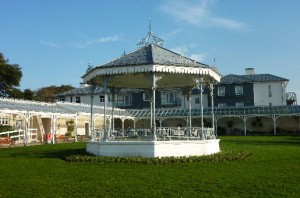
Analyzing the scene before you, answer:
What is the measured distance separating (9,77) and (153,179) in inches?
1733

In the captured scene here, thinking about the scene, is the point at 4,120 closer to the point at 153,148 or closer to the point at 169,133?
the point at 169,133

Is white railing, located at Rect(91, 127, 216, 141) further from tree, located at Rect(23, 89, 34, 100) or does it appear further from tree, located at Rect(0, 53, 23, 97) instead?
tree, located at Rect(23, 89, 34, 100)

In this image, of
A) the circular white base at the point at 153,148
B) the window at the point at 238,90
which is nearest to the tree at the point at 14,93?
the window at the point at 238,90

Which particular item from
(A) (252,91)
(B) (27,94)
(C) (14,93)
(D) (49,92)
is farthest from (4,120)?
(D) (49,92)

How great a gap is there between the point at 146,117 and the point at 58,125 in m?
13.9

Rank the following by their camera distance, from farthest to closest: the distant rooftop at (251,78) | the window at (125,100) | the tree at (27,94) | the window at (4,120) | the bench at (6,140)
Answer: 1. the window at (125,100)
2. the tree at (27,94)
3. the distant rooftop at (251,78)
4. the window at (4,120)
5. the bench at (6,140)

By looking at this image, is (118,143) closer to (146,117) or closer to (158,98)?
(146,117)

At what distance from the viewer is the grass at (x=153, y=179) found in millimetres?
7789

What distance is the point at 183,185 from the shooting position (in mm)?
8500

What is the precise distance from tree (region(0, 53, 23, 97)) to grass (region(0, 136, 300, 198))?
3805 centimetres

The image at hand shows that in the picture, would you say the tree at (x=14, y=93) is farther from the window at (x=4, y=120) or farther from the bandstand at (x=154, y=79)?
the bandstand at (x=154, y=79)

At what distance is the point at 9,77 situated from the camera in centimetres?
4831

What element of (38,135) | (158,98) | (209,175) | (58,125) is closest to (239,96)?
(158,98)

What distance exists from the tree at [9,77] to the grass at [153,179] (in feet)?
125
